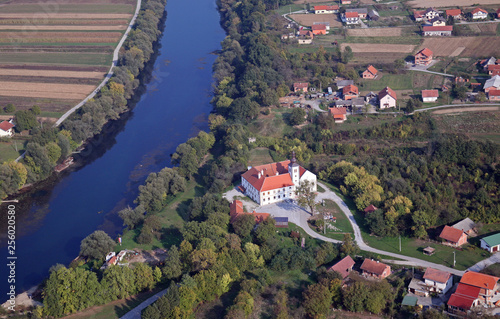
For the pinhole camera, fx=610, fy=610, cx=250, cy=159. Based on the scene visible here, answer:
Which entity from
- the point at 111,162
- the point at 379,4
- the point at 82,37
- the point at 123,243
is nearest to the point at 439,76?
the point at 379,4

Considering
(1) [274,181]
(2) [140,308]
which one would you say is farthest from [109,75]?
(2) [140,308]

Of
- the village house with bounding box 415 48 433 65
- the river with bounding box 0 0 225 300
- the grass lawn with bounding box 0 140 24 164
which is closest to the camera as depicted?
the river with bounding box 0 0 225 300

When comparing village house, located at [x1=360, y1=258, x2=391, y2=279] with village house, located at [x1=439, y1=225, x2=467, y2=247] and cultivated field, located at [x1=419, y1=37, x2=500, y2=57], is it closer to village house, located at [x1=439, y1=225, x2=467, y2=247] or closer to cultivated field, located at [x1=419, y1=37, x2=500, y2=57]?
village house, located at [x1=439, y1=225, x2=467, y2=247]

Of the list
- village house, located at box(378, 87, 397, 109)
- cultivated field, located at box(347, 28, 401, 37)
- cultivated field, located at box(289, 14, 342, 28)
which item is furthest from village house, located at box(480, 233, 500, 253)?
cultivated field, located at box(289, 14, 342, 28)

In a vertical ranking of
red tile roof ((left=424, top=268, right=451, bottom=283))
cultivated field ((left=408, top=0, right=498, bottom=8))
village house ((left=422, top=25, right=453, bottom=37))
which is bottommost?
red tile roof ((left=424, top=268, right=451, bottom=283))

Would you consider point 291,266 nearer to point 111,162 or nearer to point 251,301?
point 251,301

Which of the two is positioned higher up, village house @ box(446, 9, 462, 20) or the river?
village house @ box(446, 9, 462, 20)

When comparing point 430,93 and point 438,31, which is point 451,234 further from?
point 438,31
